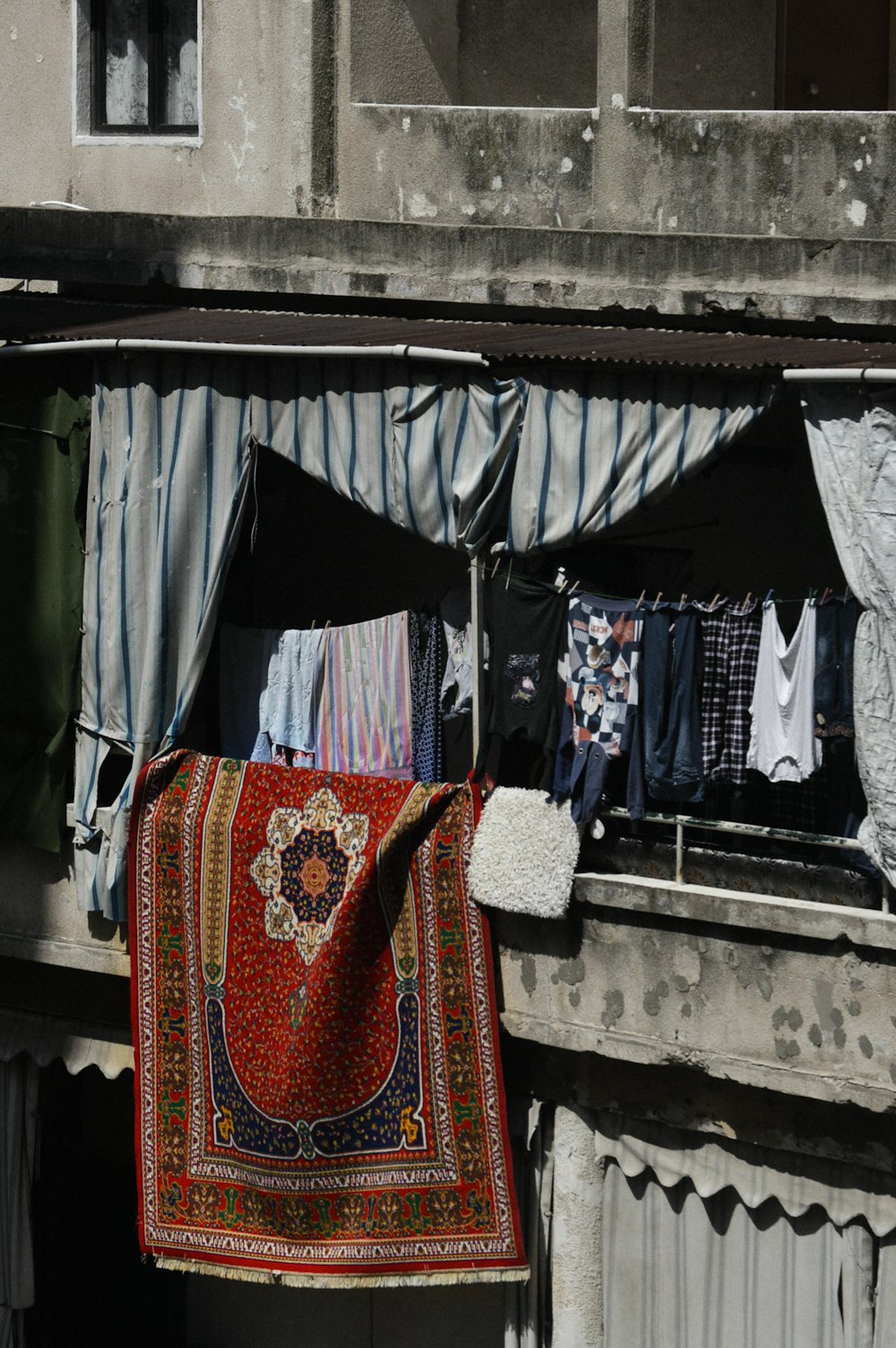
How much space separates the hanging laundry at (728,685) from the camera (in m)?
7.73

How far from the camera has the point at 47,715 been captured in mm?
8992

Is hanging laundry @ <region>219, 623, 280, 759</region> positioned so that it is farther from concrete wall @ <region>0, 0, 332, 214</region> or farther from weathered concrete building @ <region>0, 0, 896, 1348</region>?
concrete wall @ <region>0, 0, 332, 214</region>

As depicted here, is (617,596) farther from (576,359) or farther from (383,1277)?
(383,1277)

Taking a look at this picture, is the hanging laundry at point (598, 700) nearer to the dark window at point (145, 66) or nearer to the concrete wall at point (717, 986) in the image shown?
the concrete wall at point (717, 986)

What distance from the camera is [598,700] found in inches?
314

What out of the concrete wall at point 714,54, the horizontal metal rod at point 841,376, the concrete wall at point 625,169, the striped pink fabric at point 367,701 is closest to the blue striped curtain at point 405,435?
the striped pink fabric at point 367,701

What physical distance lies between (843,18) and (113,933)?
26.2 ft

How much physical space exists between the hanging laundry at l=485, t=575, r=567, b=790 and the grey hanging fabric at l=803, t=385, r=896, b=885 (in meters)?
1.26

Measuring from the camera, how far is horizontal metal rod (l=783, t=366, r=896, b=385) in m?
7.05

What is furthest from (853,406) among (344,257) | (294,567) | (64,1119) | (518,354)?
(64,1119)

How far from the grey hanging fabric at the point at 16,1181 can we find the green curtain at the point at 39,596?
149 centimetres

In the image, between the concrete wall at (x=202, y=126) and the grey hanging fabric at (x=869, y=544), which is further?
the concrete wall at (x=202, y=126)

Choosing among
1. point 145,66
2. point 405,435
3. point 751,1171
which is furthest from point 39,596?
point 145,66

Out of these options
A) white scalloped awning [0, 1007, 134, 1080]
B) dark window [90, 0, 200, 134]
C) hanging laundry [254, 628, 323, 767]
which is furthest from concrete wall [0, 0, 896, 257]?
white scalloped awning [0, 1007, 134, 1080]
